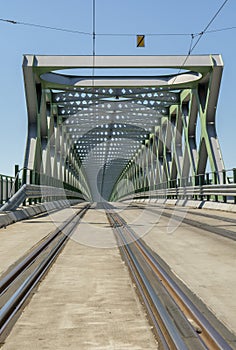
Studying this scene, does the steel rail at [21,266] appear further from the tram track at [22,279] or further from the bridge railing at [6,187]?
the bridge railing at [6,187]

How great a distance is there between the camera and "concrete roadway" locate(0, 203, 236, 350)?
3686 mm

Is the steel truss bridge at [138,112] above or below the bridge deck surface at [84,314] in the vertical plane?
above

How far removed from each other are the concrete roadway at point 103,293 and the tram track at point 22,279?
0.34 feet

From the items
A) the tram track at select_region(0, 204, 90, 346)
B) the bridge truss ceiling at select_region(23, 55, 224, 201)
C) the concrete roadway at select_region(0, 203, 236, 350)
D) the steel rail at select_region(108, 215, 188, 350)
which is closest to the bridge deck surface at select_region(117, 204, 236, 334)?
the concrete roadway at select_region(0, 203, 236, 350)

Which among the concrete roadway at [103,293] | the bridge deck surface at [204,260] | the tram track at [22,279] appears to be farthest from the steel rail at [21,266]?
the bridge deck surface at [204,260]

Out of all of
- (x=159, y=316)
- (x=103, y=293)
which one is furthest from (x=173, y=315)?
(x=103, y=293)

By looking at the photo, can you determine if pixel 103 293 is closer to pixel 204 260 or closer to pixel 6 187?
pixel 204 260

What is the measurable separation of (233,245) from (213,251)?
0.93 meters

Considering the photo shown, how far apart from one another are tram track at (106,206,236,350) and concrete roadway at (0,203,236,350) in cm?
11

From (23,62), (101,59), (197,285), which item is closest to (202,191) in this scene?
(101,59)

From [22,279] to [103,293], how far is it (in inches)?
49.5

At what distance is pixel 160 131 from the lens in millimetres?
47656

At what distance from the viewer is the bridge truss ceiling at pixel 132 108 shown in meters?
27.8

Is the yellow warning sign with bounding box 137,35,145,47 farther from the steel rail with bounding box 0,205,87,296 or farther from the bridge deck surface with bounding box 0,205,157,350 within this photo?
the bridge deck surface with bounding box 0,205,157,350
